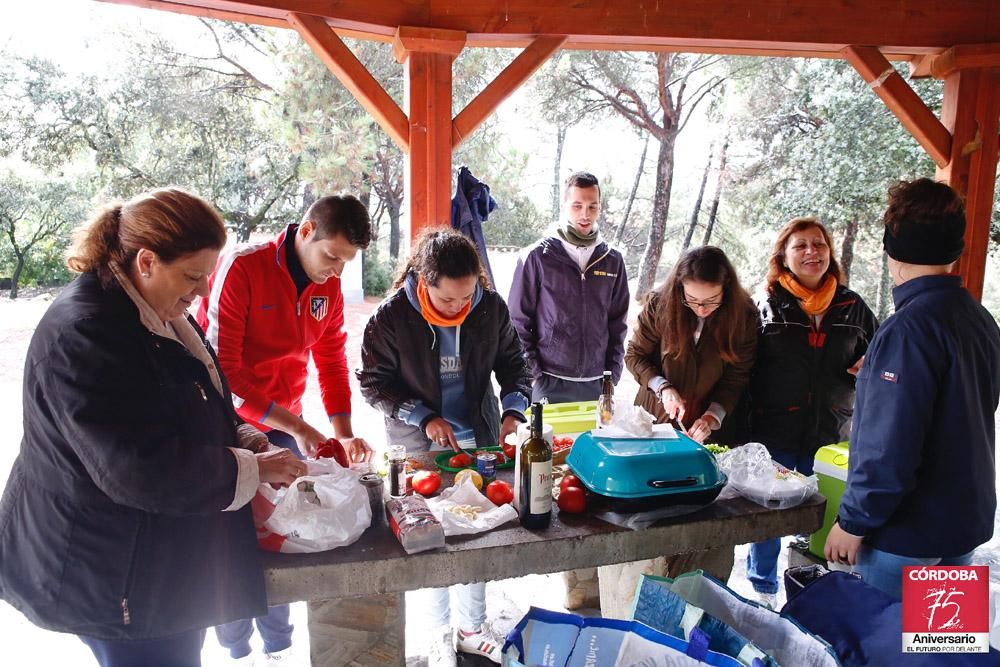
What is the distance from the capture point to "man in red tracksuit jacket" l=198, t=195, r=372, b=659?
222cm

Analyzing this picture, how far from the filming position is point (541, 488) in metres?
1.70

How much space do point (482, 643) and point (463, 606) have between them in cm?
15

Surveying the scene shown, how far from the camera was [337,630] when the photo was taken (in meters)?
1.79

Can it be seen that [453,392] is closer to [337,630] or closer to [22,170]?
[337,630]

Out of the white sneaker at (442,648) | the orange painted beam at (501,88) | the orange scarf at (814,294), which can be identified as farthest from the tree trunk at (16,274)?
the orange scarf at (814,294)

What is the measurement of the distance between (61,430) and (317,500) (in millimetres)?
590

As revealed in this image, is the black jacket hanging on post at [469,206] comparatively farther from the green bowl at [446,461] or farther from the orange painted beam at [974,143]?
the orange painted beam at [974,143]

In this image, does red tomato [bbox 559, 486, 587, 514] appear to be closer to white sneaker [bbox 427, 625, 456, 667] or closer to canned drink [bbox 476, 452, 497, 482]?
canned drink [bbox 476, 452, 497, 482]

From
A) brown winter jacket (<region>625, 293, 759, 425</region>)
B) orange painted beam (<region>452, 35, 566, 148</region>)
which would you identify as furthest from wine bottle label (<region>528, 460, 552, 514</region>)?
orange painted beam (<region>452, 35, 566, 148</region>)

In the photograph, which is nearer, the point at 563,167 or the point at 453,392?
the point at 453,392

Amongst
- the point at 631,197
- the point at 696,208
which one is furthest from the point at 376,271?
the point at 696,208

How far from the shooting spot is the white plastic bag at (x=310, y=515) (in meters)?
1.59

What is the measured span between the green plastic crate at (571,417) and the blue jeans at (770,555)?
822 millimetres

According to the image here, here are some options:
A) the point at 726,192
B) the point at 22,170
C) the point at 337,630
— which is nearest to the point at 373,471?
the point at 337,630
